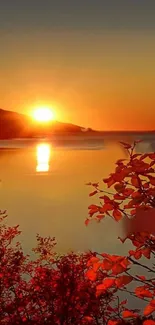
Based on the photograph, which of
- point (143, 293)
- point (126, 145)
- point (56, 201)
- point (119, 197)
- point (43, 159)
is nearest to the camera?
point (143, 293)

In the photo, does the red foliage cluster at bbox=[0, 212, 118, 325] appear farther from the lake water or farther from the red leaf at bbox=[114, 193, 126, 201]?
the red leaf at bbox=[114, 193, 126, 201]

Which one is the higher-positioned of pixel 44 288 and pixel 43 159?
pixel 43 159

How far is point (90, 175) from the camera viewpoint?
1389 centimetres

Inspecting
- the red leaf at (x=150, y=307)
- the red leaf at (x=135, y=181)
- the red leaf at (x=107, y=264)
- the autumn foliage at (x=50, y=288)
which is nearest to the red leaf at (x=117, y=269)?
the red leaf at (x=107, y=264)

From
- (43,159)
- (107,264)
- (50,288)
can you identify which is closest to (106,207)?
(107,264)

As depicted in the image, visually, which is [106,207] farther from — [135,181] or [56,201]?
[56,201]

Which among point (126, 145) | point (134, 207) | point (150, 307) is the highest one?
point (126, 145)

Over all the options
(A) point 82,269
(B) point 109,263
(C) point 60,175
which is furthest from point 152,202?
(C) point 60,175

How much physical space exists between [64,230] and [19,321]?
2.40 m

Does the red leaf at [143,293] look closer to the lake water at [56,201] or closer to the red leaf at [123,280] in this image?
the red leaf at [123,280]

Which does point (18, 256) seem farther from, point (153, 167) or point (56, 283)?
point (153, 167)

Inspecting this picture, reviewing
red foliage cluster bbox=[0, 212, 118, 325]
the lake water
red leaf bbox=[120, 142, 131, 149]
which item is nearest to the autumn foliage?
red foliage cluster bbox=[0, 212, 118, 325]

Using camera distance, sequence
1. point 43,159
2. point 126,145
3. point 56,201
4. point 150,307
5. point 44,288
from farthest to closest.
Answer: point 43,159 → point 56,201 → point 44,288 → point 126,145 → point 150,307

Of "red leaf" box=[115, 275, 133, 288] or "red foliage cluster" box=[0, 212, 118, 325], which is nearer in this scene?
"red leaf" box=[115, 275, 133, 288]
